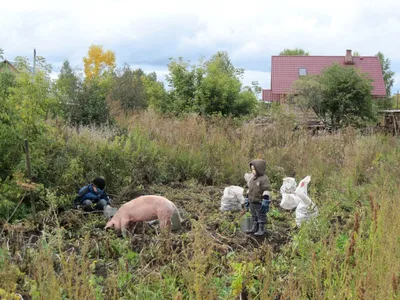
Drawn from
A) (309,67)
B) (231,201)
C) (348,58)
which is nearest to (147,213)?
(231,201)

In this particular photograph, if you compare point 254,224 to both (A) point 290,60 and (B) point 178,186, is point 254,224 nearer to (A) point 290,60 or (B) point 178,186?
(B) point 178,186

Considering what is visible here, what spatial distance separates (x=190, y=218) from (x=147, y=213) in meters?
0.47

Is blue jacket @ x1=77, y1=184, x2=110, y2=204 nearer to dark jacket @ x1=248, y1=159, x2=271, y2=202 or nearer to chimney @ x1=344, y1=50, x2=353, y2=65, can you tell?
dark jacket @ x1=248, y1=159, x2=271, y2=202

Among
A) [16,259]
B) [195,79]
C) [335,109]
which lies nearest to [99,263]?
[16,259]

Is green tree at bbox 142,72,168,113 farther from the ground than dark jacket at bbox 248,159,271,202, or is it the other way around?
green tree at bbox 142,72,168,113

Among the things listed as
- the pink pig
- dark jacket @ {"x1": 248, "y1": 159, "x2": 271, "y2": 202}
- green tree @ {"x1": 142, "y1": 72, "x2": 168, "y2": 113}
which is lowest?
the pink pig

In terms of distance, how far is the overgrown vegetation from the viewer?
8.70ft

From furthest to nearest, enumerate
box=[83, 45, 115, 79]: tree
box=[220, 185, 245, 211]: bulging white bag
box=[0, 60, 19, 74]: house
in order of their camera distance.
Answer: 1. box=[83, 45, 115, 79]: tree
2. box=[220, 185, 245, 211]: bulging white bag
3. box=[0, 60, 19, 74]: house

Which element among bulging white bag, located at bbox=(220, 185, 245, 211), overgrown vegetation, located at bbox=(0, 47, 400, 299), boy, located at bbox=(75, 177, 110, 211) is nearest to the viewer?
overgrown vegetation, located at bbox=(0, 47, 400, 299)

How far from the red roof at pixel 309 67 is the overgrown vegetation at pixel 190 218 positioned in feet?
75.3

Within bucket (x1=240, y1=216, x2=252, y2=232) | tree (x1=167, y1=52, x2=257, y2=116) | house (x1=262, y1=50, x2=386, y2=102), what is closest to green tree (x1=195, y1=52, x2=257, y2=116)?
tree (x1=167, y1=52, x2=257, y2=116)

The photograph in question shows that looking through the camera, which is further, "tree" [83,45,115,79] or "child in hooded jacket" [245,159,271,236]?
"tree" [83,45,115,79]

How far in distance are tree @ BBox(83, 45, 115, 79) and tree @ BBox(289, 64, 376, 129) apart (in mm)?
26320

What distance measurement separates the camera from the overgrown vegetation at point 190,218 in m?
2.65
